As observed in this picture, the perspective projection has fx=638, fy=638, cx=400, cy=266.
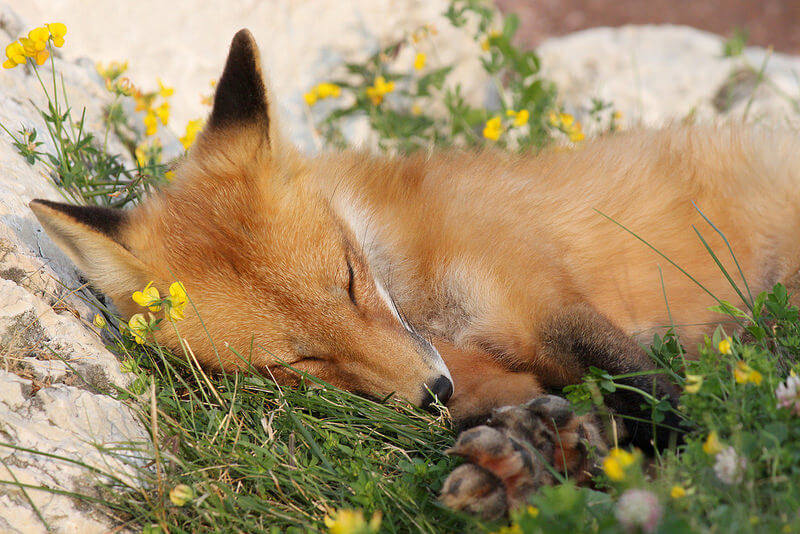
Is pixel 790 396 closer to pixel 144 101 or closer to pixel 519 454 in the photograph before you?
pixel 519 454

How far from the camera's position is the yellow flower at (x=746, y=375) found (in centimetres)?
183

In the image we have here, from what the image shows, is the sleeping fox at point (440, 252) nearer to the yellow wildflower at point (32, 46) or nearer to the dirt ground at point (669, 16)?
the yellow wildflower at point (32, 46)

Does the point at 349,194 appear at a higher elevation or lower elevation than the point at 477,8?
lower

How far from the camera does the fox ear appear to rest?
94.9 inches

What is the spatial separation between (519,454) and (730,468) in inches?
25.0

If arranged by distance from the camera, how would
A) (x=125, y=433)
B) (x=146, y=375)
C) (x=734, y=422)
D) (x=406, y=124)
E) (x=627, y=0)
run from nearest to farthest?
(x=734, y=422) → (x=125, y=433) → (x=146, y=375) → (x=406, y=124) → (x=627, y=0)

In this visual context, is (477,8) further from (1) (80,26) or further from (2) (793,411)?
(2) (793,411)

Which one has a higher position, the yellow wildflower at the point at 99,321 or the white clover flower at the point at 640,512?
the yellow wildflower at the point at 99,321

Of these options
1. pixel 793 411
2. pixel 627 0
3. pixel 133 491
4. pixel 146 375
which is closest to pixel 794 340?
pixel 793 411

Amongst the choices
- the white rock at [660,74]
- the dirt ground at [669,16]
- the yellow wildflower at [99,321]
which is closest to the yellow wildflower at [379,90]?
the white rock at [660,74]

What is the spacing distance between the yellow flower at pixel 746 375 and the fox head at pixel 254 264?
40.7 inches

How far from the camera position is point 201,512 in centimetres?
214

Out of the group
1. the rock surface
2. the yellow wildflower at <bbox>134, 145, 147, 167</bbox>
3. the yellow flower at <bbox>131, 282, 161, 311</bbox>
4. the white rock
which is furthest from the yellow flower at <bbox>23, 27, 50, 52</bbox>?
the white rock

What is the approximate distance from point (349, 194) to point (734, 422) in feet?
6.19
